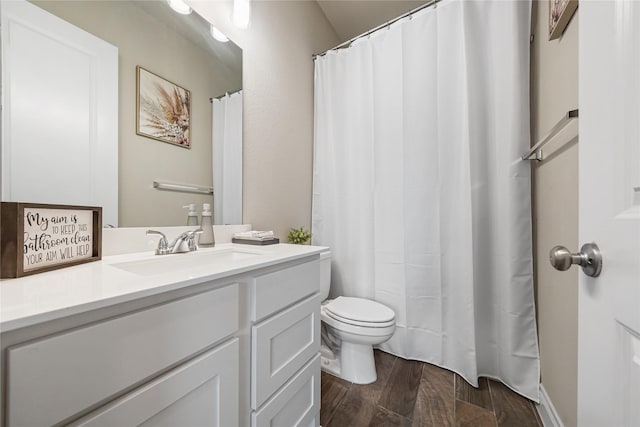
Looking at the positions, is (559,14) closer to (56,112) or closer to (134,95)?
(134,95)

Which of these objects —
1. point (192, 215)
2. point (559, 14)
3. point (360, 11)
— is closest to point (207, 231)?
point (192, 215)

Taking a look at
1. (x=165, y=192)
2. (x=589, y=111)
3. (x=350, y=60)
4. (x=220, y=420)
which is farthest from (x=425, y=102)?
(x=220, y=420)

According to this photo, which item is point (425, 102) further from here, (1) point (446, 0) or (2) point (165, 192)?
(2) point (165, 192)

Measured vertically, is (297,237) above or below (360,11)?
below

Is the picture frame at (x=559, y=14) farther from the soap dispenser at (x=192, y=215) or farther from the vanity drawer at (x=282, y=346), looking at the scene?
the soap dispenser at (x=192, y=215)

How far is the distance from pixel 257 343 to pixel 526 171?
4.94 ft

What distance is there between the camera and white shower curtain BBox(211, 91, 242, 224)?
1.26 meters

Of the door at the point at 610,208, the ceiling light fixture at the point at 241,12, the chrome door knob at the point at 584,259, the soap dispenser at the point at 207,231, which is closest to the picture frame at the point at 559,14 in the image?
the door at the point at 610,208

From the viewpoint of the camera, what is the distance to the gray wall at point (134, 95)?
2.89 ft

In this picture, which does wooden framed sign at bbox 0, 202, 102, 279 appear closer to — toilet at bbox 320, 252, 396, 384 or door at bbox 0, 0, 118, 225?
door at bbox 0, 0, 118, 225

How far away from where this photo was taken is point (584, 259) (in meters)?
0.43

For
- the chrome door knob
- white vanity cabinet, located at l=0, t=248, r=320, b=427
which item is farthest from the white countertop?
A: the chrome door knob

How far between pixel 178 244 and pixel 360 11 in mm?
2242

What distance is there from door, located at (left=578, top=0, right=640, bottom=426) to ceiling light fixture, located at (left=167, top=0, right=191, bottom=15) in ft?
4.50
